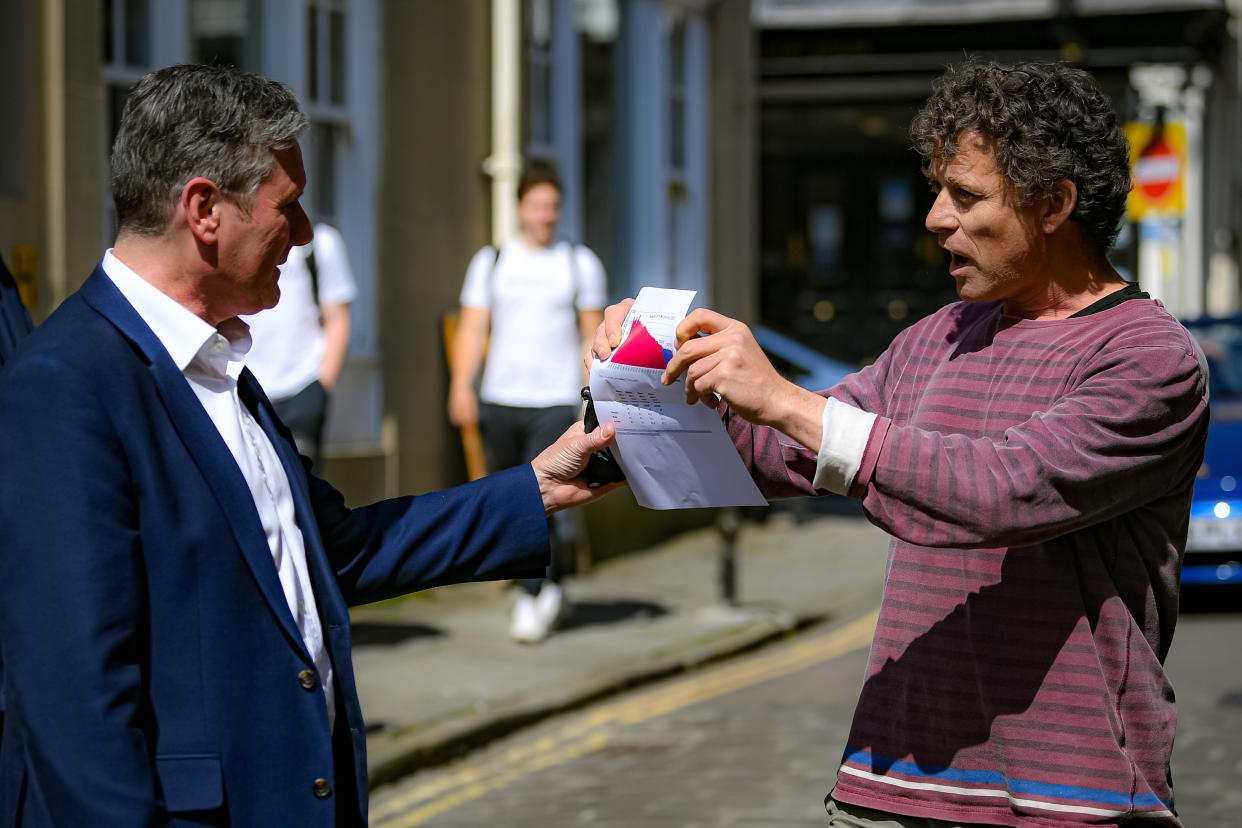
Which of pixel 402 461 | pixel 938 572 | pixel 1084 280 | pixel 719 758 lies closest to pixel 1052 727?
pixel 938 572

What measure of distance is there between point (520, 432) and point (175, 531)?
5966 millimetres

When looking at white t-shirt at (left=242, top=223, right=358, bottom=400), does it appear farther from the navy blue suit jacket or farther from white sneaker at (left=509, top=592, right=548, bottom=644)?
the navy blue suit jacket

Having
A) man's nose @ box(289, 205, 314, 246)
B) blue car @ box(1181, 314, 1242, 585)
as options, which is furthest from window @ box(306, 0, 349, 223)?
man's nose @ box(289, 205, 314, 246)

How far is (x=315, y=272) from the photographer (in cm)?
743

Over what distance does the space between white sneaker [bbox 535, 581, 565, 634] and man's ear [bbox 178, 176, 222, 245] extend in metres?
6.06

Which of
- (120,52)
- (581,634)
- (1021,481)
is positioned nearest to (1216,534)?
(581,634)

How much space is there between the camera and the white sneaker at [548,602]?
332 inches

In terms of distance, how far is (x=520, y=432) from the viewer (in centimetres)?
818

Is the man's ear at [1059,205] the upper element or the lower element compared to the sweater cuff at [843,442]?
upper

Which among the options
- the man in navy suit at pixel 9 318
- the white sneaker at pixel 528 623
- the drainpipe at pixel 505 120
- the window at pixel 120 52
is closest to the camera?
the man in navy suit at pixel 9 318

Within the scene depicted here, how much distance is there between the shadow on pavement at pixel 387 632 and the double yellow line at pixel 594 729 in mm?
1451

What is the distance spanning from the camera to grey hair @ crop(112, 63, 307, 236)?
2330 millimetres

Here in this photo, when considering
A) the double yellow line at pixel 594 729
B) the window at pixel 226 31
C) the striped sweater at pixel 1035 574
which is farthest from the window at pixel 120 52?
the striped sweater at pixel 1035 574

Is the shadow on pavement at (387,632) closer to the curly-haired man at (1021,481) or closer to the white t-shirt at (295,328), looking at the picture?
the white t-shirt at (295,328)
